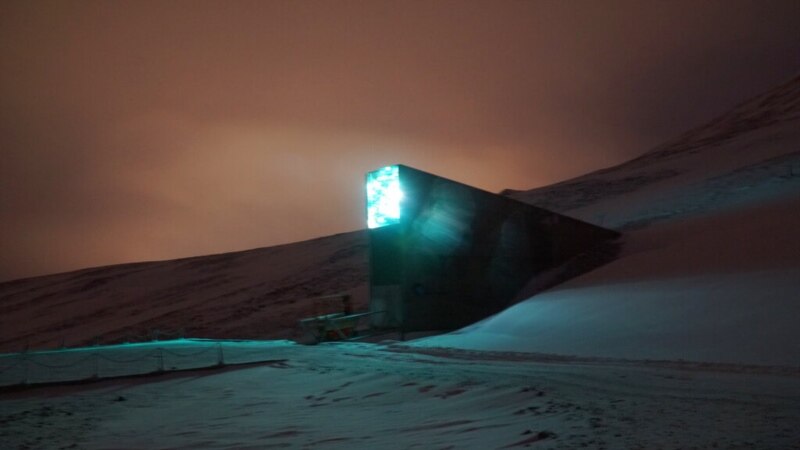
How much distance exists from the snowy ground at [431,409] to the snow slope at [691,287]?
7.63ft

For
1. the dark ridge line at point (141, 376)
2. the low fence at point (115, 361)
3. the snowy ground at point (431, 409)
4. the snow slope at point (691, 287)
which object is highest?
the snow slope at point (691, 287)

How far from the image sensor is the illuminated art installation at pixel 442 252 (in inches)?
940

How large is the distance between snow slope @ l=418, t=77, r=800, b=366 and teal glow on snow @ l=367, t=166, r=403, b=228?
17.1 ft

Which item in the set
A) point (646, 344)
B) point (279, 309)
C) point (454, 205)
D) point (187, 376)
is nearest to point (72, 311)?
point (279, 309)

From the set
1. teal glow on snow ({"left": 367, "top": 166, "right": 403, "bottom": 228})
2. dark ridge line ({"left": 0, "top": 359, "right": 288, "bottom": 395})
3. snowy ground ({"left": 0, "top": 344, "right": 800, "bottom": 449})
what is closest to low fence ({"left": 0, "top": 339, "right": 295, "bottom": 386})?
dark ridge line ({"left": 0, "top": 359, "right": 288, "bottom": 395})

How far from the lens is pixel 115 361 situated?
61.5 ft

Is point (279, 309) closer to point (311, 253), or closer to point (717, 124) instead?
point (311, 253)

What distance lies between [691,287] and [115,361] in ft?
49.9

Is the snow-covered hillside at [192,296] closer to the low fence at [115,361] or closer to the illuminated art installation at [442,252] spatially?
the illuminated art installation at [442,252]

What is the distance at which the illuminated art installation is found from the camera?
23.9 meters

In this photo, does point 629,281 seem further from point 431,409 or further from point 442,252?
point 431,409

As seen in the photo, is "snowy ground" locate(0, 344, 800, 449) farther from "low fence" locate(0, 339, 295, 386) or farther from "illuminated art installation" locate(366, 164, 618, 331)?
"illuminated art installation" locate(366, 164, 618, 331)

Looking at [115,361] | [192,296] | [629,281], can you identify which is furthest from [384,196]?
[192,296]

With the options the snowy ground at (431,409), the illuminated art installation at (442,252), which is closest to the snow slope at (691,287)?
the illuminated art installation at (442,252)
